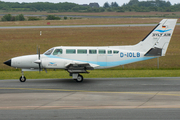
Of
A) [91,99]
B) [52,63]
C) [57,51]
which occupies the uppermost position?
[57,51]

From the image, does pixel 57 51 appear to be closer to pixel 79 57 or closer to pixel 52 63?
pixel 52 63

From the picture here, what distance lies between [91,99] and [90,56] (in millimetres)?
6961

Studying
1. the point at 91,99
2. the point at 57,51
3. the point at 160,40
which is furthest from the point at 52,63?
the point at 160,40

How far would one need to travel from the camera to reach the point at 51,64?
2067 cm

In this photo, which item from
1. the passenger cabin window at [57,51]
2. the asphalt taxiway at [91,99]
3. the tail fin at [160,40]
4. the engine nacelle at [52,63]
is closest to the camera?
the asphalt taxiway at [91,99]

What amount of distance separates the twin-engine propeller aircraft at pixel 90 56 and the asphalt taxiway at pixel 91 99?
1354mm

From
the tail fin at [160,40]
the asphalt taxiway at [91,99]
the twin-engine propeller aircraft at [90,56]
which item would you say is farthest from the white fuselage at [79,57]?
the asphalt taxiway at [91,99]

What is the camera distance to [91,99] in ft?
49.3

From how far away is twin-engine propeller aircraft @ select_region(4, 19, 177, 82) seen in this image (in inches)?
814

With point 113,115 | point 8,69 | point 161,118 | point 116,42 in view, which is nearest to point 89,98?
point 113,115

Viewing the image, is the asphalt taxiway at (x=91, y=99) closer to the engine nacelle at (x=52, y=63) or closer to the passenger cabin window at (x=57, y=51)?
the engine nacelle at (x=52, y=63)

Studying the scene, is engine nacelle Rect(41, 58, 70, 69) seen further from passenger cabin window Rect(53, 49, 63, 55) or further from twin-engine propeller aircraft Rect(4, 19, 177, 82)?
passenger cabin window Rect(53, 49, 63, 55)

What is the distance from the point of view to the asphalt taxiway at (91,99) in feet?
39.5

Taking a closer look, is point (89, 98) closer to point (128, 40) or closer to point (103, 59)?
point (103, 59)
